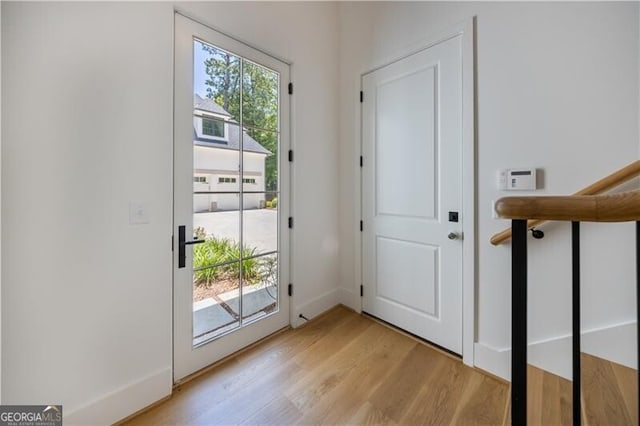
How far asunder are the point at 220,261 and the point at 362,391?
3.99ft

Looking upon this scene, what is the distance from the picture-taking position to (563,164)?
1.47 metres

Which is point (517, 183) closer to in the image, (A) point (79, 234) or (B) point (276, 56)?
(B) point (276, 56)

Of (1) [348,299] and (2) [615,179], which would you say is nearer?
(2) [615,179]

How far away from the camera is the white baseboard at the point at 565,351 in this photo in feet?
4.27

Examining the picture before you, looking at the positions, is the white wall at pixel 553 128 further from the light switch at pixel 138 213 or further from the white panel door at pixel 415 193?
the light switch at pixel 138 213

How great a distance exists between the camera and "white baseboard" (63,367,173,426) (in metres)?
1.29

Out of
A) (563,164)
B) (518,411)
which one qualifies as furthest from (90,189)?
(563,164)

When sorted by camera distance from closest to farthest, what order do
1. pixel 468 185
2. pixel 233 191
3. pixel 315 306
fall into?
pixel 468 185 < pixel 233 191 < pixel 315 306

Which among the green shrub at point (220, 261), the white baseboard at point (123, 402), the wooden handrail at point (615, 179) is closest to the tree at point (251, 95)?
the green shrub at point (220, 261)

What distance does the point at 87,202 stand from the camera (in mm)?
1286

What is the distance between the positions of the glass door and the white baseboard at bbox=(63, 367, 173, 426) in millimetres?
115

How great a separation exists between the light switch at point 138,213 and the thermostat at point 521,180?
2105mm

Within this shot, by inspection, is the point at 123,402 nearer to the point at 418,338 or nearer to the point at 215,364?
the point at 215,364

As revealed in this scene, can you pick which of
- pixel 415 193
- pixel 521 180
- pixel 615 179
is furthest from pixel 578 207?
pixel 415 193
